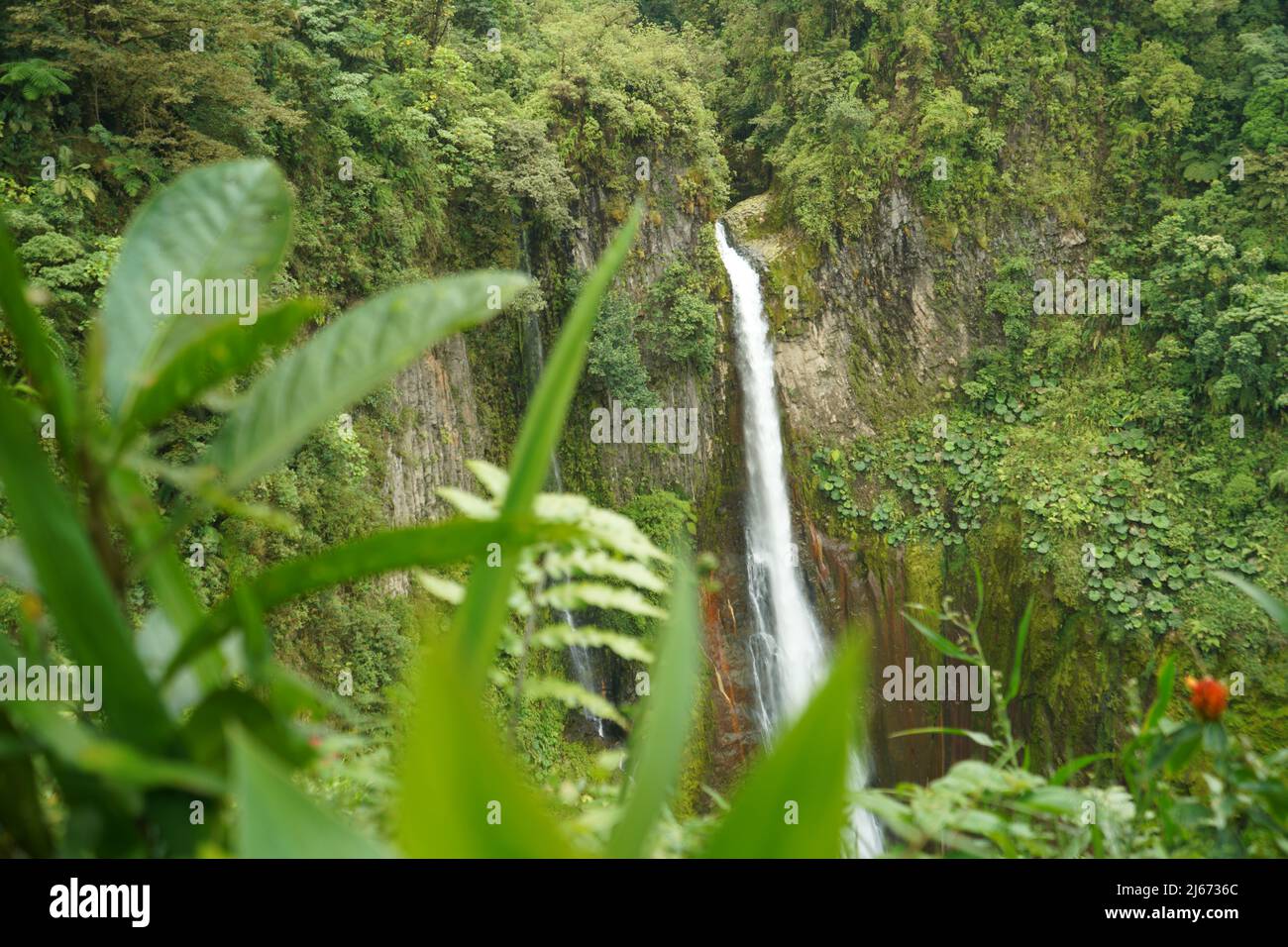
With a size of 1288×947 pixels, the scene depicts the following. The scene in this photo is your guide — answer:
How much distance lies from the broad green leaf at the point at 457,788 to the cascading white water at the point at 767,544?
358 inches

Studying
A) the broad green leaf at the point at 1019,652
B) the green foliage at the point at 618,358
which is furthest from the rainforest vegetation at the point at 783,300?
the broad green leaf at the point at 1019,652

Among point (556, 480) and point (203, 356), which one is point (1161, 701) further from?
point (556, 480)

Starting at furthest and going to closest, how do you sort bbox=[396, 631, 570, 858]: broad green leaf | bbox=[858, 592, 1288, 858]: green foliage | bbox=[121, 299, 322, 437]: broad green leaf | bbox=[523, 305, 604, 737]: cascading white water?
bbox=[523, 305, 604, 737]: cascading white water < bbox=[858, 592, 1288, 858]: green foliage < bbox=[121, 299, 322, 437]: broad green leaf < bbox=[396, 631, 570, 858]: broad green leaf

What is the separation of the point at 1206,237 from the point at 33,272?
10.4 m

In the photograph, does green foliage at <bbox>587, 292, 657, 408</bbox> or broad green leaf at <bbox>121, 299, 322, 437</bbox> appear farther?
green foliage at <bbox>587, 292, 657, 408</bbox>

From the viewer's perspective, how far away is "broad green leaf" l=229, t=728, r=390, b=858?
312 mm

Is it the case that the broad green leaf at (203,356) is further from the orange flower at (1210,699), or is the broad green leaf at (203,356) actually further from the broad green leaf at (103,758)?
the orange flower at (1210,699)

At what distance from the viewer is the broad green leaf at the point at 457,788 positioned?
0.27m

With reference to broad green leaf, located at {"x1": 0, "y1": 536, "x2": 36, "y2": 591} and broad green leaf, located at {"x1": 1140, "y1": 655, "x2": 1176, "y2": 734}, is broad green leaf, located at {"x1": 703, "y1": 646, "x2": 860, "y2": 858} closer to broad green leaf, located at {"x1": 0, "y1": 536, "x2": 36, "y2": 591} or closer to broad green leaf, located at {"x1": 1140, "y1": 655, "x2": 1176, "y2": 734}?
broad green leaf, located at {"x1": 0, "y1": 536, "x2": 36, "y2": 591}

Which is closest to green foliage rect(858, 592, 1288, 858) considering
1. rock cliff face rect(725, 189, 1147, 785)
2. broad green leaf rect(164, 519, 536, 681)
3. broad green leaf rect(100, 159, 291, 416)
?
broad green leaf rect(164, 519, 536, 681)

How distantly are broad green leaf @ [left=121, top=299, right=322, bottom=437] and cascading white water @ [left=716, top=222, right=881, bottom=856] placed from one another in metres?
8.98

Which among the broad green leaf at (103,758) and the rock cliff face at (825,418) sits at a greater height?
the rock cliff face at (825,418)

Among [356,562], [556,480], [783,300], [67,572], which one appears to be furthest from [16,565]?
[783,300]

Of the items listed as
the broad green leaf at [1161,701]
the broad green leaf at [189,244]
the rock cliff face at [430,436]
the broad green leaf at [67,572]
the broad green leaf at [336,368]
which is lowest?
the broad green leaf at [1161,701]
